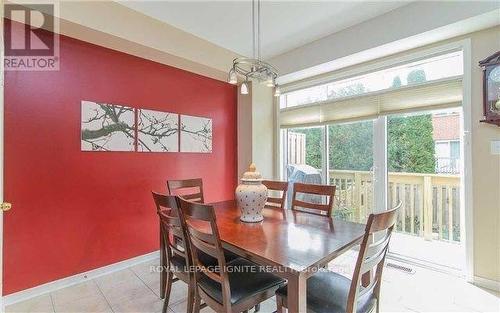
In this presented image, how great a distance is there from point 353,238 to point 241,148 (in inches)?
104

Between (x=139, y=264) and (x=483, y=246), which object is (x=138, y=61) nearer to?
(x=139, y=264)

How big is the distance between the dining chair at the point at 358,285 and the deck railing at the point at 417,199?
186cm

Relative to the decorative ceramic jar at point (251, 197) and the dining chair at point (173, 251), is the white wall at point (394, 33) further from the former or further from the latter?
the dining chair at point (173, 251)

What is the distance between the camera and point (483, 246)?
2.36 m

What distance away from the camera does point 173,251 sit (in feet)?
6.25

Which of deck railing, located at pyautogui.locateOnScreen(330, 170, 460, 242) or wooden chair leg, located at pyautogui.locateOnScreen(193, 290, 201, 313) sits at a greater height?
deck railing, located at pyautogui.locateOnScreen(330, 170, 460, 242)

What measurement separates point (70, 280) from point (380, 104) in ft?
12.4

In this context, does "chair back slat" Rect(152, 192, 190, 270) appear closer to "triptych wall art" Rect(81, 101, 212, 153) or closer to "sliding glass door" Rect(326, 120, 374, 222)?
"triptych wall art" Rect(81, 101, 212, 153)

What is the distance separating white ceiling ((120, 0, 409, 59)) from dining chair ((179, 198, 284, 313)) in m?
2.00

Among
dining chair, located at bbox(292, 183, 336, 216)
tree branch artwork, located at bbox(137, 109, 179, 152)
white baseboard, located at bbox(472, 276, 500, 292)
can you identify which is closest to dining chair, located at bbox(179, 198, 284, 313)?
dining chair, located at bbox(292, 183, 336, 216)

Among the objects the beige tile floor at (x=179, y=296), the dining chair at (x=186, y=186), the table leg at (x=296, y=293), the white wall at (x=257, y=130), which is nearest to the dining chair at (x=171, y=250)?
the beige tile floor at (x=179, y=296)

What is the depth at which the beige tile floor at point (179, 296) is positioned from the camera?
2.06 m

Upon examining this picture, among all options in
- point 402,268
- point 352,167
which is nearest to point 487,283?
point 402,268

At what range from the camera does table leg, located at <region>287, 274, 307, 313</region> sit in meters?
1.15
